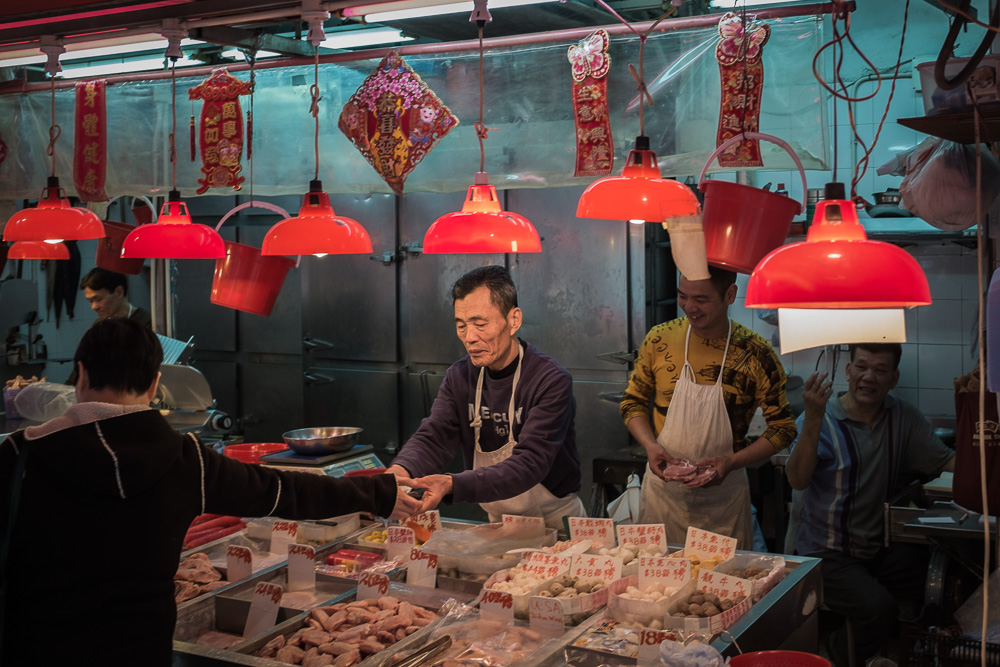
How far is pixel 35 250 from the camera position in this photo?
4.77 meters

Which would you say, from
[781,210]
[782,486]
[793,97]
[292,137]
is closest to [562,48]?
[793,97]

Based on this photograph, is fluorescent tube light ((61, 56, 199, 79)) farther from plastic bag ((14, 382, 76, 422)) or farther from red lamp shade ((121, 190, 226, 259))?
red lamp shade ((121, 190, 226, 259))

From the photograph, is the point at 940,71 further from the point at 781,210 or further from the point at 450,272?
the point at 450,272

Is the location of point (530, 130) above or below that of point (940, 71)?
above

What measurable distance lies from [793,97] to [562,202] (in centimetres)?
244

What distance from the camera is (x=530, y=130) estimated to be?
4.47m

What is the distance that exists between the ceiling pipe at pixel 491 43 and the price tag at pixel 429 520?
1.91 m

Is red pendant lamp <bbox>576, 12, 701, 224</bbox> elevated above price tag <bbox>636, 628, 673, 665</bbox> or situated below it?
above

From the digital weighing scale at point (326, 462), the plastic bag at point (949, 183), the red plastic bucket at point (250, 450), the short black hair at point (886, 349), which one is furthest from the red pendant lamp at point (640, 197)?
the red plastic bucket at point (250, 450)

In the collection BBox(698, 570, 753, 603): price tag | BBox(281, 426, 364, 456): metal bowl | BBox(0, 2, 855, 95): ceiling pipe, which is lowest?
BBox(698, 570, 753, 603): price tag

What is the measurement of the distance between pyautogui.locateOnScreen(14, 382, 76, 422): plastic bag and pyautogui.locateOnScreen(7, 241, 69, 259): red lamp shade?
857 millimetres

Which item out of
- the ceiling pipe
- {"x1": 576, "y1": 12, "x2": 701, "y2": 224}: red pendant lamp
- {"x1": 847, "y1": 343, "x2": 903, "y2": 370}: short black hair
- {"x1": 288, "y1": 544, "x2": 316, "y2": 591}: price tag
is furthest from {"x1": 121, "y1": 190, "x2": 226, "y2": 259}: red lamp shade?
{"x1": 847, "y1": 343, "x2": 903, "y2": 370}: short black hair

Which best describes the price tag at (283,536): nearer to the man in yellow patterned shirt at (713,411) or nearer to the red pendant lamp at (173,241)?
the red pendant lamp at (173,241)

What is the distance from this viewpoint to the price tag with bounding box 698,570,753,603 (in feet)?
8.75
